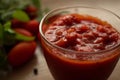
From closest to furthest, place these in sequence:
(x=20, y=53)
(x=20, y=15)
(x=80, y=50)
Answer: (x=80, y=50) → (x=20, y=53) → (x=20, y=15)

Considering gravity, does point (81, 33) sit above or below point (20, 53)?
above

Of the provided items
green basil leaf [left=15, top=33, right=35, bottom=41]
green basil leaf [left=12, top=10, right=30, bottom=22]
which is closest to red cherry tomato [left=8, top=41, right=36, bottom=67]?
green basil leaf [left=15, top=33, right=35, bottom=41]

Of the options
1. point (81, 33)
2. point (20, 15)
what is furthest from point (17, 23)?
point (81, 33)

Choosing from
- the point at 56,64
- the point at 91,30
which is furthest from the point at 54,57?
the point at 91,30

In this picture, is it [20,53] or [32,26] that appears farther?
[32,26]

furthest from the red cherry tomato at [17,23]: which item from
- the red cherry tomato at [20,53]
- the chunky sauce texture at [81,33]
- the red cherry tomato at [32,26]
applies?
the chunky sauce texture at [81,33]

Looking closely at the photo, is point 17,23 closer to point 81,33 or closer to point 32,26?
point 32,26

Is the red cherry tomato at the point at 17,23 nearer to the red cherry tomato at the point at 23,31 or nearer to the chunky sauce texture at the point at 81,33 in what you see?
the red cherry tomato at the point at 23,31
